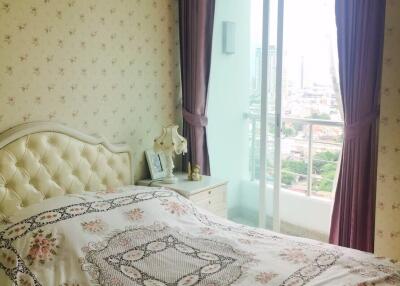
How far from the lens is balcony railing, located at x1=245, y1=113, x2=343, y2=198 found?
3.85 metres

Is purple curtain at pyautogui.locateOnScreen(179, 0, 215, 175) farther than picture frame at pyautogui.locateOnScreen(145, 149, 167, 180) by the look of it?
Yes

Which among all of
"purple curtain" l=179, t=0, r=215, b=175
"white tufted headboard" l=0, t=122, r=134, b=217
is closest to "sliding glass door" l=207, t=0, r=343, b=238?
"purple curtain" l=179, t=0, r=215, b=175

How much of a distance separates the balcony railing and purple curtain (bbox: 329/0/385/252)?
0.90 m

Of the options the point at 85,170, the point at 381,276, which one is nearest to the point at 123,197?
the point at 85,170

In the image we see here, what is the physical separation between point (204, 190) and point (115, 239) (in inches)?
42.4

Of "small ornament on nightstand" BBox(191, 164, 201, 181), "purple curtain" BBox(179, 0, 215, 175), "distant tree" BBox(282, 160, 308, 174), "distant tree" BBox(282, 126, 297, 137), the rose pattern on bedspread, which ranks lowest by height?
"distant tree" BBox(282, 160, 308, 174)

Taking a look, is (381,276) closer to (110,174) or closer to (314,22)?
(110,174)

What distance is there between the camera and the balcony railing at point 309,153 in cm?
385

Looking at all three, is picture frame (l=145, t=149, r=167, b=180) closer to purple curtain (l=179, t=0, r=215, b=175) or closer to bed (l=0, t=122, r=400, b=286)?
purple curtain (l=179, t=0, r=215, b=175)

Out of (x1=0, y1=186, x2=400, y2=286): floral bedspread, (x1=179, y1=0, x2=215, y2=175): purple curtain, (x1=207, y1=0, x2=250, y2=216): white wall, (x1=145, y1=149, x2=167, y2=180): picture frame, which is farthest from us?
(x1=207, y1=0, x2=250, y2=216): white wall

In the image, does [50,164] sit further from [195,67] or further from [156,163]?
[195,67]

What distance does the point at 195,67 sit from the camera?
346 cm

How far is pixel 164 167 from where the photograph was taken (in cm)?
341

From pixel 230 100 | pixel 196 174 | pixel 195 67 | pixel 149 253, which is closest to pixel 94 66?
pixel 195 67
